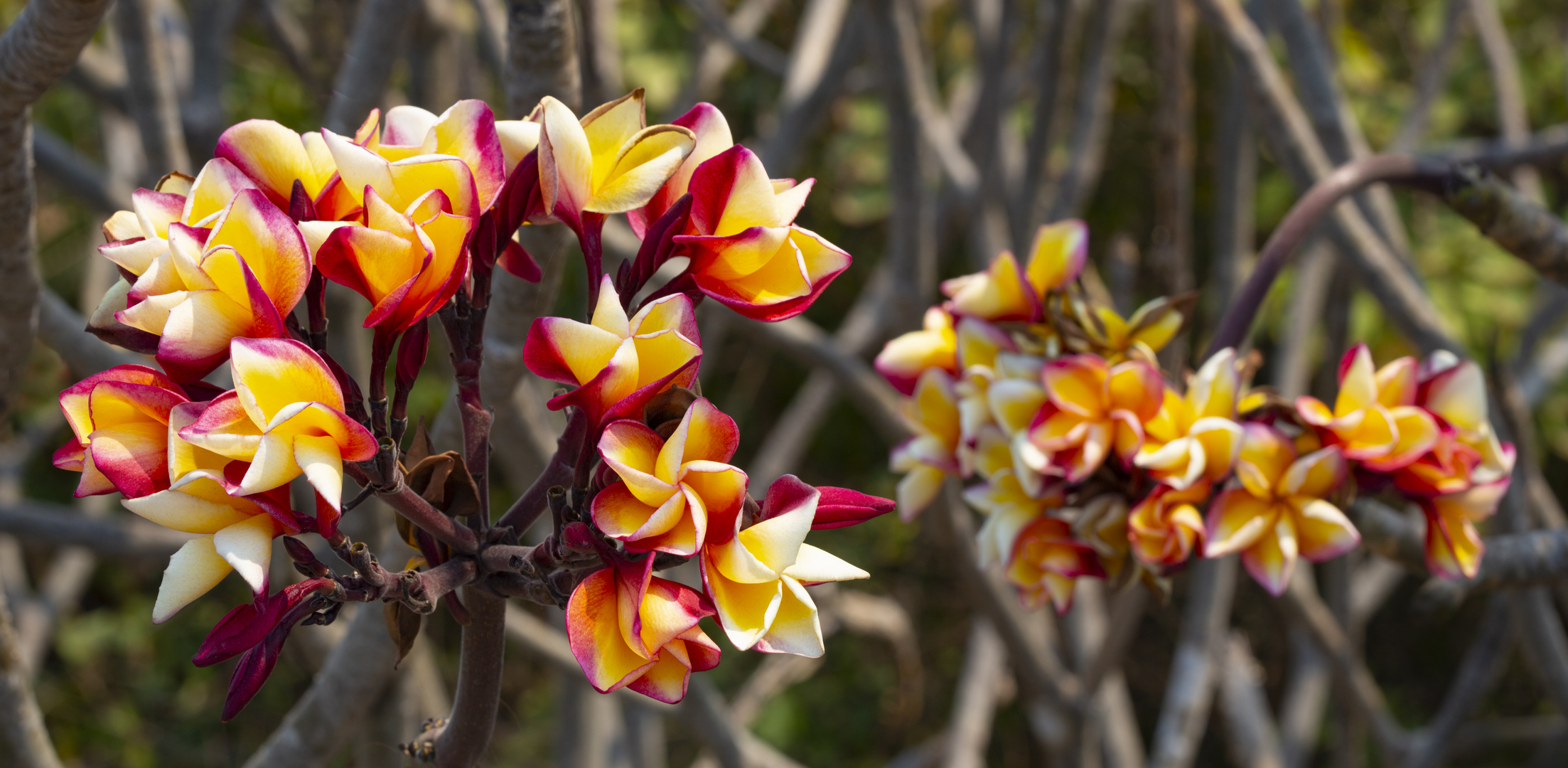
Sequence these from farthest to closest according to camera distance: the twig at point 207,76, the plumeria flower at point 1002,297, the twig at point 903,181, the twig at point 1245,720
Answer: the twig at point 1245,720 < the twig at point 207,76 < the twig at point 903,181 < the plumeria flower at point 1002,297

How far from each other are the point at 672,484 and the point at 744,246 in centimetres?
8

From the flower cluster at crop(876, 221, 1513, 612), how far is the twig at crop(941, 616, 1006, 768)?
0.97 meters

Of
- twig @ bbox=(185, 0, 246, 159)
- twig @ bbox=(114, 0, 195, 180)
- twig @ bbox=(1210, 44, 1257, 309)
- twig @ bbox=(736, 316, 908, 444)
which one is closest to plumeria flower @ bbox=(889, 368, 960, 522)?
twig @ bbox=(736, 316, 908, 444)

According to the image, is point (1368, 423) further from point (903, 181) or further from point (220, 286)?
point (903, 181)

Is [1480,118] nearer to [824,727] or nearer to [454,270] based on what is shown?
[824,727]

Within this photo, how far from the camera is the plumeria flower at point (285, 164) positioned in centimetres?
Answer: 33

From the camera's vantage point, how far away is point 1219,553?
505mm

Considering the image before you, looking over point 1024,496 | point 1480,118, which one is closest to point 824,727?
point 1480,118

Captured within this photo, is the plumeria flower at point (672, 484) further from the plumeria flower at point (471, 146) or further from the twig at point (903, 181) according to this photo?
the twig at point (903, 181)

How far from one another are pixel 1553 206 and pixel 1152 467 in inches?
76.6

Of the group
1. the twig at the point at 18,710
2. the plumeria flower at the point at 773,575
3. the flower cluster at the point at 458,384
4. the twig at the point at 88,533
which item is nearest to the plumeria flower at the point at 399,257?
the flower cluster at the point at 458,384

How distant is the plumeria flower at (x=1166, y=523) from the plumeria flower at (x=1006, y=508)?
0.04m

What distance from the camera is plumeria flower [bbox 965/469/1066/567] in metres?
0.55

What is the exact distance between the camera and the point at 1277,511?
0.52 m
